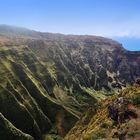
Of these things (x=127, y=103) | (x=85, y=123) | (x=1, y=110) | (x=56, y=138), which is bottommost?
(x=56, y=138)

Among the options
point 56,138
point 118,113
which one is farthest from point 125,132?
point 56,138

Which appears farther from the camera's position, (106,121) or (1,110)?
(1,110)

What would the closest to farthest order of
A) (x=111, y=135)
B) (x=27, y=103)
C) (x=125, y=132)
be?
1. (x=125, y=132)
2. (x=111, y=135)
3. (x=27, y=103)

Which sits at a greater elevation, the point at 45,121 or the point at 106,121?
the point at 106,121

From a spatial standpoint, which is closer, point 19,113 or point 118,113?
point 118,113

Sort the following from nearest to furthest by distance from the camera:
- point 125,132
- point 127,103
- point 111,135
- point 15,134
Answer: point 125,132 → point 111,135 → point 127,103 → point 15,134

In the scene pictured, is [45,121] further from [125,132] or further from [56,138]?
[125,132]

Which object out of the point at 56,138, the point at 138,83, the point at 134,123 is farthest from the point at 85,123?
the point at 56,138

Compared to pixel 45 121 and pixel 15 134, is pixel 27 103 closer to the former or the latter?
pixel 45 121

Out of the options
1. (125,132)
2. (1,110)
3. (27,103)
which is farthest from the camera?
(27,103)
